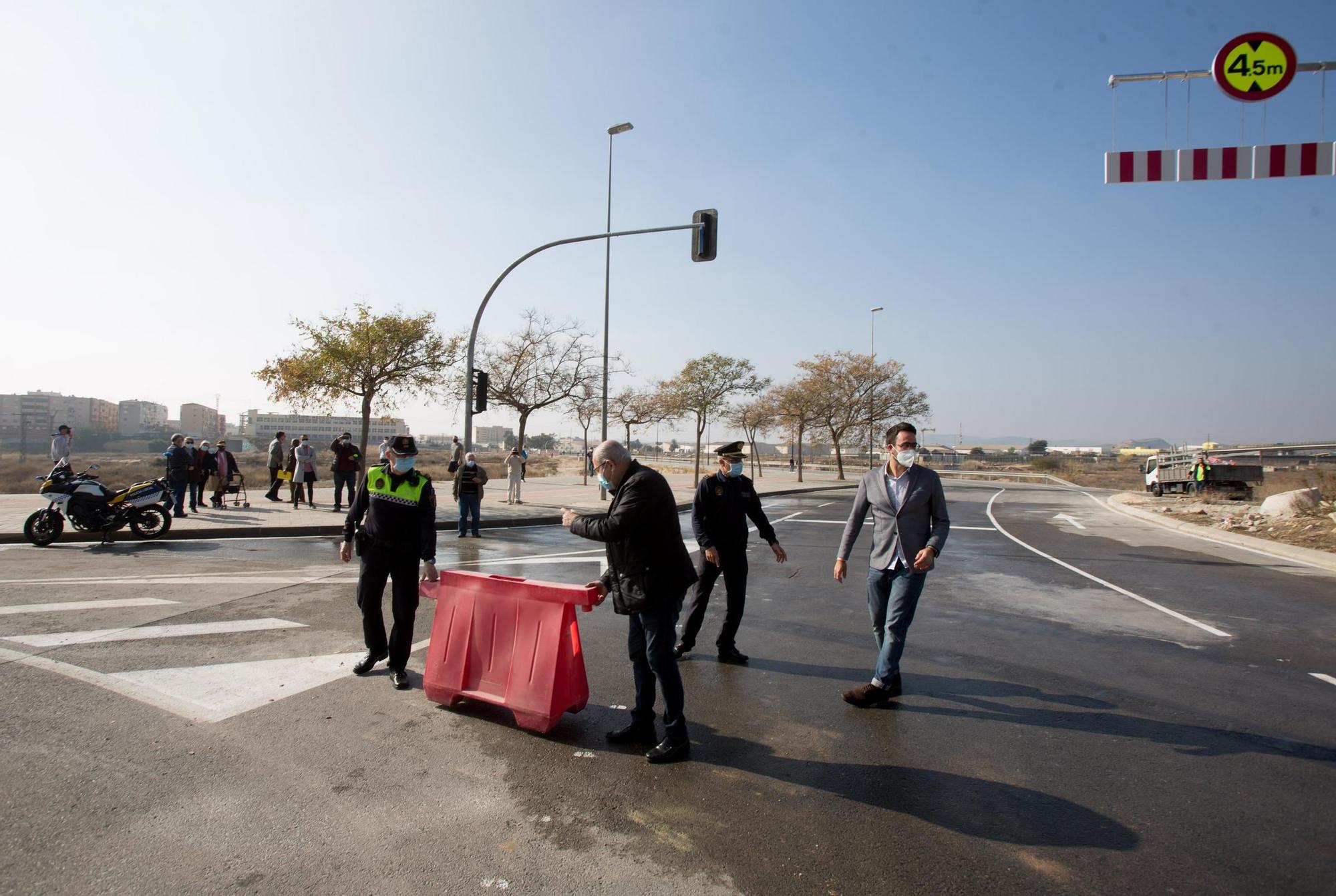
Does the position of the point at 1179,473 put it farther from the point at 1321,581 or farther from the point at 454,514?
the point at 454,514

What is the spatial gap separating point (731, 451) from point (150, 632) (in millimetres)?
5079

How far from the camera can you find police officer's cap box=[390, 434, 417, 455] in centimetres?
504

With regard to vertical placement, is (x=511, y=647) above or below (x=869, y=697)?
above

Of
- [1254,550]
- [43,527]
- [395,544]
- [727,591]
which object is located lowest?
[1254,550]

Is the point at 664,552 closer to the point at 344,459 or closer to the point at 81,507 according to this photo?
the point at 81,507

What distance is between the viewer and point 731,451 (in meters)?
6.20

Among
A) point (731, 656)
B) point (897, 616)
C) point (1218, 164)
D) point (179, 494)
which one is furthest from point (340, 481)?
point (1218, 164)

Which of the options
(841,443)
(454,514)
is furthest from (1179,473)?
(454,514)

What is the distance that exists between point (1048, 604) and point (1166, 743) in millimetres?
4325

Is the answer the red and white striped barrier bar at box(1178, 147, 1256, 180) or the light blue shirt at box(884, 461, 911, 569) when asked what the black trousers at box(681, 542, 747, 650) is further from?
the red and white striped barrier bar at box(1178, 147, 1256, 180)

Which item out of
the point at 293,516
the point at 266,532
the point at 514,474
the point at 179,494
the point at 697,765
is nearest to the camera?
the point at 697,765

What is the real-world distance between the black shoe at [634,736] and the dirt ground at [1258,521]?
1431 centimetres

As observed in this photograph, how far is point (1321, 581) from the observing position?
32.9 ft

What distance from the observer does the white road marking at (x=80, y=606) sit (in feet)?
21.8
